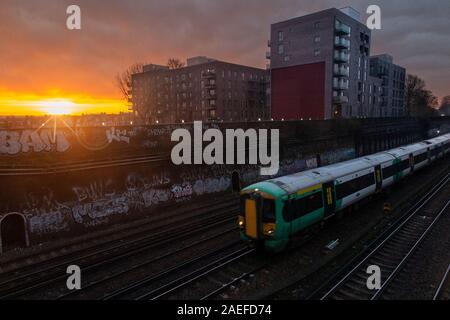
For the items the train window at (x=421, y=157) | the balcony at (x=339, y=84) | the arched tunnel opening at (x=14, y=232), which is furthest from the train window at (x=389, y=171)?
the balcony at (x=339, y=84)

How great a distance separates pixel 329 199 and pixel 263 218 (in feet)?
14.2

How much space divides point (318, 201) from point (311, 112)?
4496cm

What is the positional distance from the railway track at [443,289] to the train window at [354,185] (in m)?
5.49

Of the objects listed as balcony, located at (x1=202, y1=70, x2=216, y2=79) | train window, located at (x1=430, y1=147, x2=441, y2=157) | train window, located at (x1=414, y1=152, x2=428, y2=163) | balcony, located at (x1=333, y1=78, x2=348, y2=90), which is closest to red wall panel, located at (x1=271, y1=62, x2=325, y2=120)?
balcony, located at (x1=333, y1=78, x2=348, y2=90)

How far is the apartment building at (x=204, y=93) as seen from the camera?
72.4 meters

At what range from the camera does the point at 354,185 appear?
16.8 meters

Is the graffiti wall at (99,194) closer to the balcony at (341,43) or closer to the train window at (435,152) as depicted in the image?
the train window at (435,152)

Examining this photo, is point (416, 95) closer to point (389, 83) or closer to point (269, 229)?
point (389, 83)

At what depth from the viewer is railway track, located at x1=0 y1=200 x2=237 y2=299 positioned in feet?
36.3

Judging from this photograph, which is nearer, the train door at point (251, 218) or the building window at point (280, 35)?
the train door at point (251, 218)

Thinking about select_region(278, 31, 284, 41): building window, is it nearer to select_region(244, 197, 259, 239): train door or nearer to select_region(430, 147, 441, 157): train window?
select_region(430, 147, 441, 157): train window

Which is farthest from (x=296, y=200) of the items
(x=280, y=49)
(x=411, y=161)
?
(x=280, y=49)

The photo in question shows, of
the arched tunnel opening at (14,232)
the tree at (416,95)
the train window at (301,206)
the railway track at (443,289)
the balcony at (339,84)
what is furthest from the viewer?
the tree at (416,95)

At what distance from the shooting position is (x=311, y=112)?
5578cm
